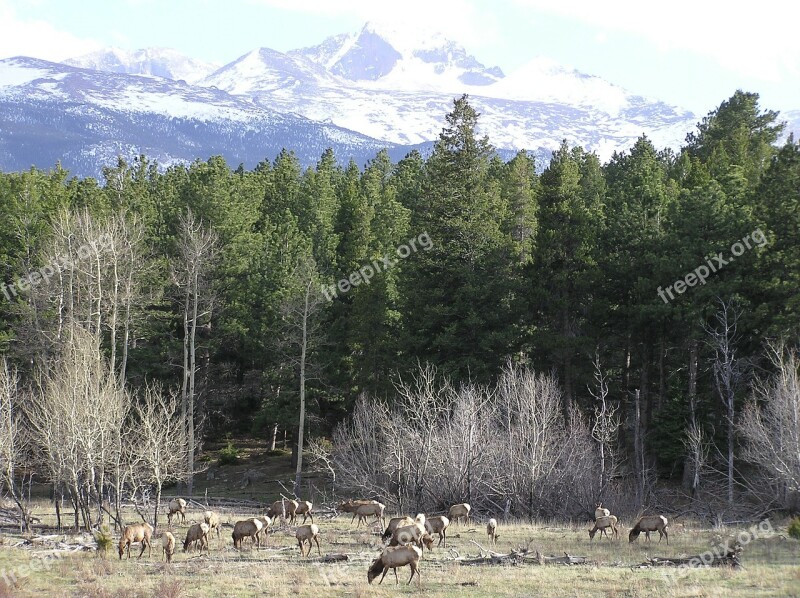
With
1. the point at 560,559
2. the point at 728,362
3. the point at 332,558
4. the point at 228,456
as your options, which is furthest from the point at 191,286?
the point at 560,559

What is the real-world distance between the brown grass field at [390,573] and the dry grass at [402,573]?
0.02 meters

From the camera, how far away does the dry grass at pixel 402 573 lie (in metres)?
18.6

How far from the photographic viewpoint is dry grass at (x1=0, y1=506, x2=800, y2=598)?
61.1 feet

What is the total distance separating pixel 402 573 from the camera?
69.8ft

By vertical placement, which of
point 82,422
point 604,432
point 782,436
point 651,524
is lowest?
point 651,524

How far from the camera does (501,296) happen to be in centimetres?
4197

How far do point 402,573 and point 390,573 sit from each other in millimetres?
305

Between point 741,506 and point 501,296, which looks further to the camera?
point 501,296

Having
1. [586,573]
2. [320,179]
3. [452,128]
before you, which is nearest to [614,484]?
[586,573]

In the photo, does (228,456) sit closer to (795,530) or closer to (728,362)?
(728,362)

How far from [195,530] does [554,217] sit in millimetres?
23768

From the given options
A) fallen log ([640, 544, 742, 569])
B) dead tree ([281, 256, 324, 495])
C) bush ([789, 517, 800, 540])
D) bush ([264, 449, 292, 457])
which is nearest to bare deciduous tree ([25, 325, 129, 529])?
dead tree ([281, 256, 324, 495])

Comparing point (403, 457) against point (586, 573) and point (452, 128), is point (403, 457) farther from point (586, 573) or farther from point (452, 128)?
point (452, 128)

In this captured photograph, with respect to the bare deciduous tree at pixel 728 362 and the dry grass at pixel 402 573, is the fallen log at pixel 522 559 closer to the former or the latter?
the dry grass at pixel 402 573
